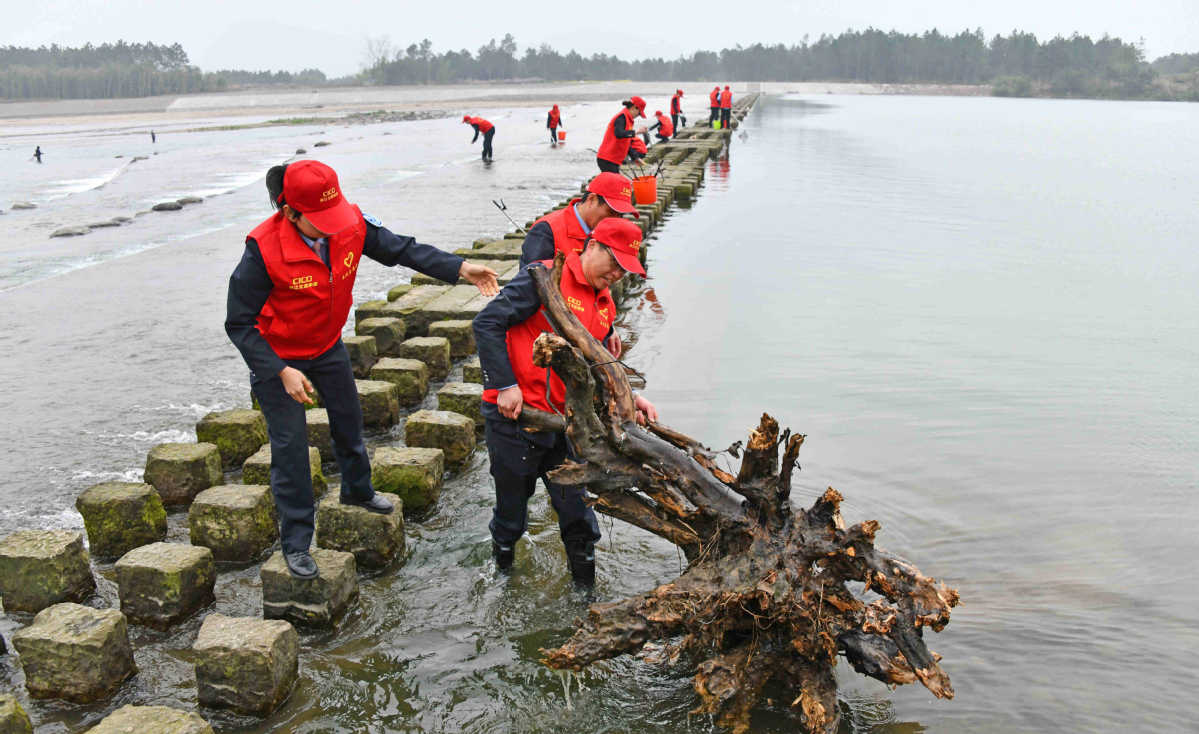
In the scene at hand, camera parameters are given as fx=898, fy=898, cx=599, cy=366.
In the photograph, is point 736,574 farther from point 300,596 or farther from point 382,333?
point 382,333

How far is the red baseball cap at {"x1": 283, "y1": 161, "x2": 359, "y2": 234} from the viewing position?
4.09 metres

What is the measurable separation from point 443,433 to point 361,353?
215cm

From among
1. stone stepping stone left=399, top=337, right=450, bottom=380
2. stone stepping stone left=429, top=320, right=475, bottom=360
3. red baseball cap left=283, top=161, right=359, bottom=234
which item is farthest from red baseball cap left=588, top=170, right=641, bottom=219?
stone stepping stone left=429, top=320, right=475, bottom=360

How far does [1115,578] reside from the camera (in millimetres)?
5461

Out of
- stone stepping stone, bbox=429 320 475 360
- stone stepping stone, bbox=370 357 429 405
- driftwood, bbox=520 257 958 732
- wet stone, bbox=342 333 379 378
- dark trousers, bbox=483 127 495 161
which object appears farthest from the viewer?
dark trousers, bbox=483 127 495 161

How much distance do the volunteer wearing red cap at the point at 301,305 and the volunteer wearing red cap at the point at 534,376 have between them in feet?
1.81

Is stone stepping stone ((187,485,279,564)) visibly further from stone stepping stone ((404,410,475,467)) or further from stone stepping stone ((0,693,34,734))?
stone stepping stone ((0,693,34,734))

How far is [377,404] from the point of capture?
7.06m

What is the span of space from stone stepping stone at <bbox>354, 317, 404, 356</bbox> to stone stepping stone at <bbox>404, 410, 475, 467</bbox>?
7.47ft

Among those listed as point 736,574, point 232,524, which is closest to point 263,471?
point 232,524

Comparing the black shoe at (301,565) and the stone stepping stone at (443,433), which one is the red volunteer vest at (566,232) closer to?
the stone stepping stone at (443,433)

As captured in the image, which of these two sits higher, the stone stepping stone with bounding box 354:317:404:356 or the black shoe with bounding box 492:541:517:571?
the stone stepping stone with bounding box 354:317:404:356

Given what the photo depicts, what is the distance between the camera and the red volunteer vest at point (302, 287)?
4.18 meters

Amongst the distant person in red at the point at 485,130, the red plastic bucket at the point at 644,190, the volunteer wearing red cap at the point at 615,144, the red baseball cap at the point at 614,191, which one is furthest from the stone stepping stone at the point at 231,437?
the distant person in red at the point at 485,130
